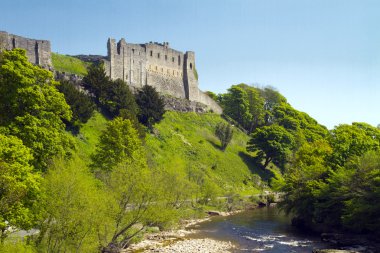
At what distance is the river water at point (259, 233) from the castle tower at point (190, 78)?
4859cm

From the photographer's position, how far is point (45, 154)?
95.0 feet

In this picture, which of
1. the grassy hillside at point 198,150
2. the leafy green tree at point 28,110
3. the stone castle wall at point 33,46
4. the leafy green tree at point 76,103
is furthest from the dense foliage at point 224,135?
the leafy green tree at point 28,110

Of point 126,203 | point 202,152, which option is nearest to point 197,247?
point 126,203

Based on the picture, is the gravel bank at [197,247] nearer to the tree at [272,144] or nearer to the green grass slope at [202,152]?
the green grass slope at [202,152]

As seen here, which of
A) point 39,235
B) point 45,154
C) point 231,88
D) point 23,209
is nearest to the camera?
point 23,209

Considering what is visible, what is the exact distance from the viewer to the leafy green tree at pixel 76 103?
2076 inches

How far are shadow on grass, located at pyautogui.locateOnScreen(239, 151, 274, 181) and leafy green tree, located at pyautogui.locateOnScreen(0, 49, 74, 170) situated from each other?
58190mm

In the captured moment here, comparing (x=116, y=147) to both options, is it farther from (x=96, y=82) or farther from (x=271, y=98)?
(x=271, y=98)

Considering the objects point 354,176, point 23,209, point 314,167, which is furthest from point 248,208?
point 23,209

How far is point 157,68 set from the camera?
92.4 meters

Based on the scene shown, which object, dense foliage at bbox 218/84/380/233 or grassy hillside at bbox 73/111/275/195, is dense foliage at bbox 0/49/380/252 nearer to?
dense foliage at bbox 218/84/380/233

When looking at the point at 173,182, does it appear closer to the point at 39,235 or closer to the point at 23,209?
the point at 39,235

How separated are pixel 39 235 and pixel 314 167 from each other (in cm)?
3421

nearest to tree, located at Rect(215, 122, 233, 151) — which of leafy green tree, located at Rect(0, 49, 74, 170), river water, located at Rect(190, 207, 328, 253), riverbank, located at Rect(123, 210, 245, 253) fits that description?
river water, located at Rect(190, 207, 328, 253)
